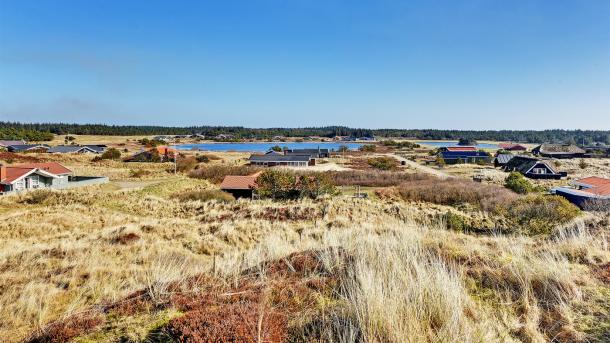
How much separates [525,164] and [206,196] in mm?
50841

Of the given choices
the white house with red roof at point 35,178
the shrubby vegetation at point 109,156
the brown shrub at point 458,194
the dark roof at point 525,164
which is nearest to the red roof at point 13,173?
the white house with red roof at point 35,178

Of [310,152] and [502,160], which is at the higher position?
[310,152]

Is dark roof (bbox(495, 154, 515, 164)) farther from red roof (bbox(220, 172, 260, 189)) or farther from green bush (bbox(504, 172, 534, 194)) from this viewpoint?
red roof (bbox(220, 172, 260, 189))

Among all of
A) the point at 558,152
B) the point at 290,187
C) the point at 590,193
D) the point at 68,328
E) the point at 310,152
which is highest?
the point at 68,328

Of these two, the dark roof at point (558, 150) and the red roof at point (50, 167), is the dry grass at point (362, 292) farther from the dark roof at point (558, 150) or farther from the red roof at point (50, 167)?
the dark roof at point (558, 150)

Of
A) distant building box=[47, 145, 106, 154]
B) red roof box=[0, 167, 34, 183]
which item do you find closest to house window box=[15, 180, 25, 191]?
red roof box=[0, 167, 34, 183]

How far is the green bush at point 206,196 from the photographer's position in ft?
118

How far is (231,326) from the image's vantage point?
13.3 feet

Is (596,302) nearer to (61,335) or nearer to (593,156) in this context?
(61,335)

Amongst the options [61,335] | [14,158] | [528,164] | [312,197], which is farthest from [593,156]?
[14,158]

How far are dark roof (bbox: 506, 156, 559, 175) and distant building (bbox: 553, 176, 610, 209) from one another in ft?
66.2

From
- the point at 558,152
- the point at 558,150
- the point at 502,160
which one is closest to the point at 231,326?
the point at 502,160

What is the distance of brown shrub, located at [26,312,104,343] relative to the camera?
4.78m

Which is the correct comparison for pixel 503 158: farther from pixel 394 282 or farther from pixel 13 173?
pixel 394 282
